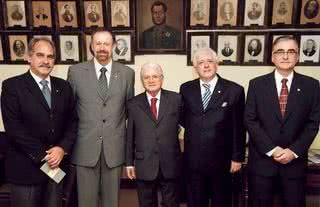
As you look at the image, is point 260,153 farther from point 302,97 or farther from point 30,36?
point 30,36

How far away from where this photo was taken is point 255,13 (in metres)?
3.41

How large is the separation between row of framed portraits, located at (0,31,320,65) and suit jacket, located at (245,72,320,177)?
105 cm

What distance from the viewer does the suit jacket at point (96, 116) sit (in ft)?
8.56

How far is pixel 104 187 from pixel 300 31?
7.70 ft

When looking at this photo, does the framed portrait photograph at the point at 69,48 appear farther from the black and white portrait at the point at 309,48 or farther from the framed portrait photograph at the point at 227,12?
the black and white portrait at the point at 309,48

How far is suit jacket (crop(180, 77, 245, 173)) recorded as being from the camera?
2549 mm

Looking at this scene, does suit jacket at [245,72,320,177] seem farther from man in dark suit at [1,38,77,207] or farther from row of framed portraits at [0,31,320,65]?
man in dark suit at [1,38,77,207]

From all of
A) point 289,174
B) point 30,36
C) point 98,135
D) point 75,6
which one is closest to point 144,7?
point 75,6


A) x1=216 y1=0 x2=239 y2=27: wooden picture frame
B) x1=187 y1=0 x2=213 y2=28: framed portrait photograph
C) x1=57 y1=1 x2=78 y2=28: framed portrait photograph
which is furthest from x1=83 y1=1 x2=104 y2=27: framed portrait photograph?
x1=216 y1=0 x2=239 y2=27: wooden picture frame

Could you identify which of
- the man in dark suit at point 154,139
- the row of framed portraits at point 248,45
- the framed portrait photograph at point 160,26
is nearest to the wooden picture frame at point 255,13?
the row of framed portraits at point 248,45

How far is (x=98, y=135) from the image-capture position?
2625 millimetres

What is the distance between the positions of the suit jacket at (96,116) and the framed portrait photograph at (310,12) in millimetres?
1913

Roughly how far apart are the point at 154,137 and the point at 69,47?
1623 mm

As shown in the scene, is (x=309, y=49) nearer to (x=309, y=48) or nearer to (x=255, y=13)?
(x=309, y=48)
